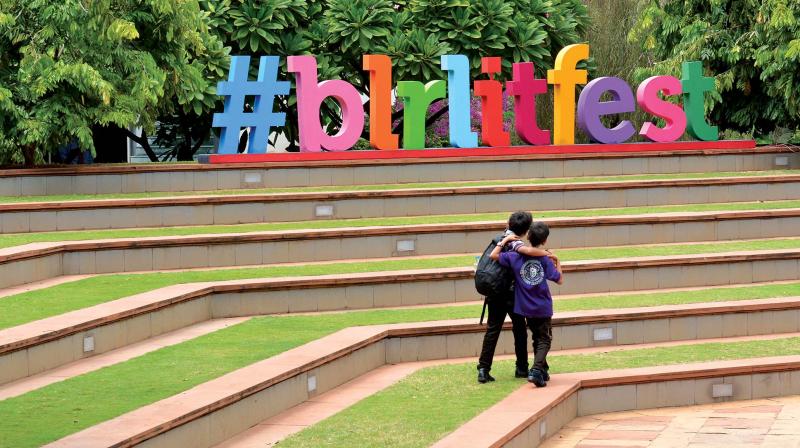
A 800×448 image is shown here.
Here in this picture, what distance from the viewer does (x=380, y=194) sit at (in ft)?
57.8

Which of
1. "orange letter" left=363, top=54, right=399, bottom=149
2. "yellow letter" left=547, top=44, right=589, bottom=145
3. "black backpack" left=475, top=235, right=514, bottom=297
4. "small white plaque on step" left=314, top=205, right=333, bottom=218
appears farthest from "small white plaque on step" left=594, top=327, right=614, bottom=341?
"yellow letter" left=547, top=44, right=589, bottom=145

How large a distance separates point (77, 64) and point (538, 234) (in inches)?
345

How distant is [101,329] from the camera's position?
1148 centimetres

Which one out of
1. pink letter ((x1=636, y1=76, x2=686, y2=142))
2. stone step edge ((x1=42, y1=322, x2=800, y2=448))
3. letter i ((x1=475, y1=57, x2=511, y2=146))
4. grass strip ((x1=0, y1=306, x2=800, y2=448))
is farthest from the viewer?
pink letter ((x1=636, y1=76, x2=686, y2=142))

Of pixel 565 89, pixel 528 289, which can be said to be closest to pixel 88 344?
pixel 528 289

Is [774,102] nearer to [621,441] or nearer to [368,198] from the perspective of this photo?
[368,198]

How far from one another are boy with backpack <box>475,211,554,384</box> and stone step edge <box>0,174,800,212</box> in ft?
21.0

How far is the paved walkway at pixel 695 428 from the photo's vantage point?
1047 cm

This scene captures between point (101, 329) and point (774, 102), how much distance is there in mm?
15214

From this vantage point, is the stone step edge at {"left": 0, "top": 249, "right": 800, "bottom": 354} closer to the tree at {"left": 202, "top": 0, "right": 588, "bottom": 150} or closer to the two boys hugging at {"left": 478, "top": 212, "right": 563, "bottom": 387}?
the two boys hugging at {"left": 478, "top": 212, "right": 563, "bottom": 387}

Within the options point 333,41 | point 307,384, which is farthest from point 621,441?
point 333,41

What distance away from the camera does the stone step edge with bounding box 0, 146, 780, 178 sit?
17953 millimetres

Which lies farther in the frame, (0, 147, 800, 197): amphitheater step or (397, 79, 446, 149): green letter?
(397, 79, 446, 149): green letter

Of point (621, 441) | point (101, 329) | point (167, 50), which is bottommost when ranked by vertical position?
point (621, 441)
